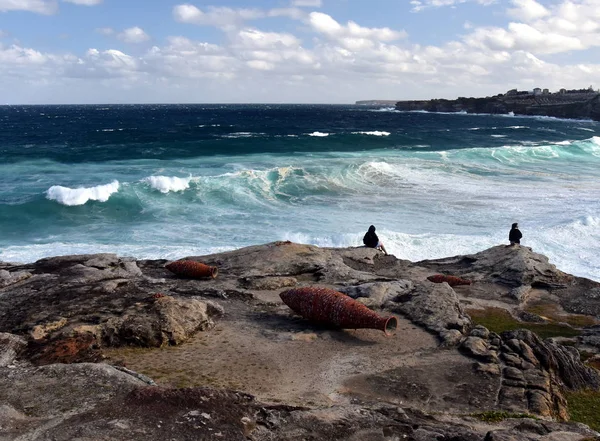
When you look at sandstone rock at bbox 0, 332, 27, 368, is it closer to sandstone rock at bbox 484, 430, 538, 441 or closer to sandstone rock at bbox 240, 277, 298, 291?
sandstone rock at bbox 240, 277, 298, 291

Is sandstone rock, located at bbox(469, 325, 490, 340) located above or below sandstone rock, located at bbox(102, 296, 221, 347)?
below

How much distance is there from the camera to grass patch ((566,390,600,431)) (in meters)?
9.57

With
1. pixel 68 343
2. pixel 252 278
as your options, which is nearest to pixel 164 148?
pixel 252 278

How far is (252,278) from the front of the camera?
14906 millimetres

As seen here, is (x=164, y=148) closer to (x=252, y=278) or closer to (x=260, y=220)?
(x=260, y=220)

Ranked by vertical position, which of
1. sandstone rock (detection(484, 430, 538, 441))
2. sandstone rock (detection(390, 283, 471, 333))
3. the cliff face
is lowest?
sandstone rock (detection(390, 283, 471, 333))

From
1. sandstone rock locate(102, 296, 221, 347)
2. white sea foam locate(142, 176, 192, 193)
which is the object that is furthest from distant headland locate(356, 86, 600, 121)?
sandstone rock locate(102, 296, 221, 347)

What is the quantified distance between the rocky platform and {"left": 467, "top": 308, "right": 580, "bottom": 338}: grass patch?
0.87ft

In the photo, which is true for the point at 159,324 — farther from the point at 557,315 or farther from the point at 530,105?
the point at 530,105

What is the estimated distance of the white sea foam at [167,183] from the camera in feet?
120

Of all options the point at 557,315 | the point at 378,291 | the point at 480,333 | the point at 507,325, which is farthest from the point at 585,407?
the point at 557,315

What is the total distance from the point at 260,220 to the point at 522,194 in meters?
18.4

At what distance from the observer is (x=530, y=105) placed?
5896 inches

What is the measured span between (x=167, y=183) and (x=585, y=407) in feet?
102
